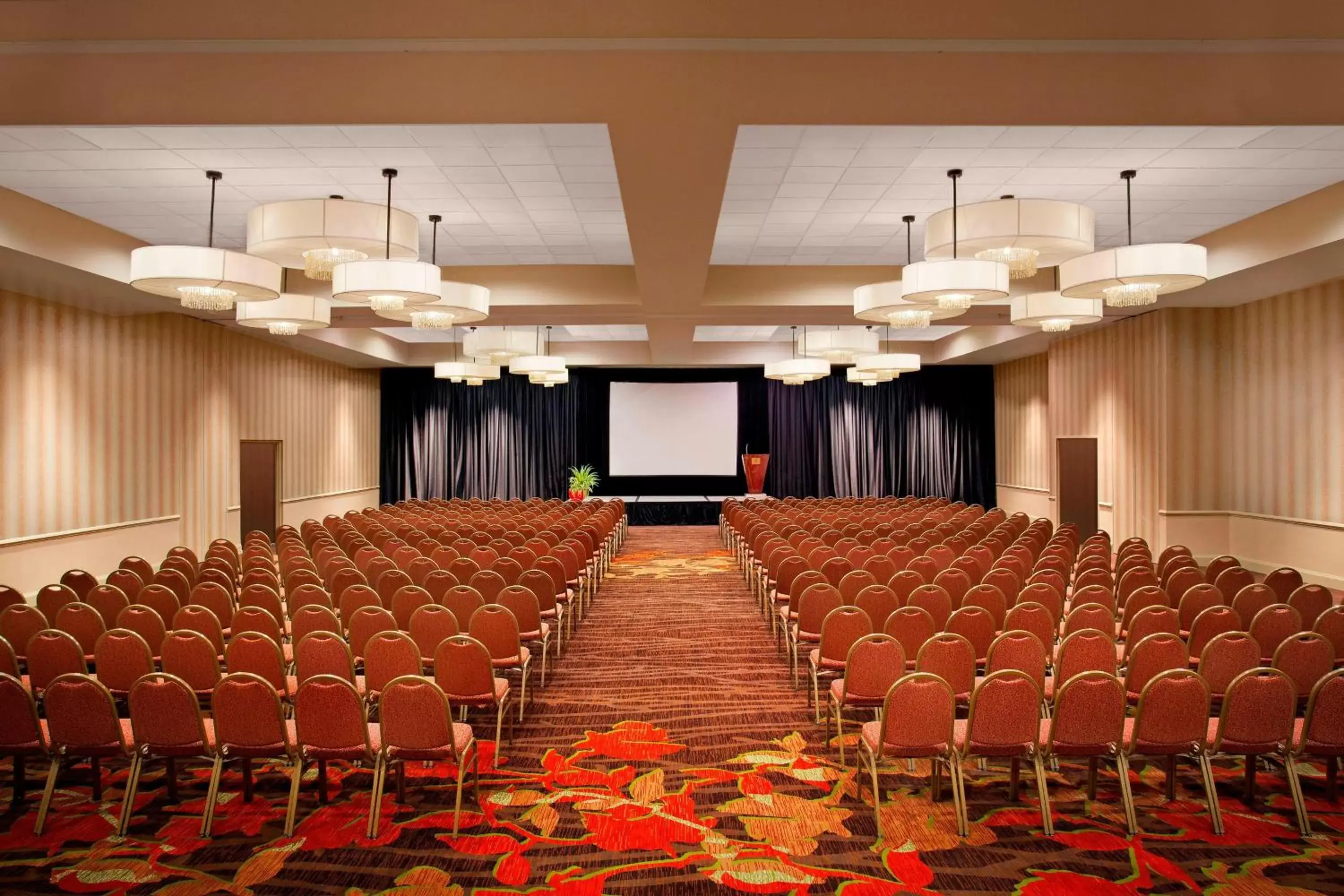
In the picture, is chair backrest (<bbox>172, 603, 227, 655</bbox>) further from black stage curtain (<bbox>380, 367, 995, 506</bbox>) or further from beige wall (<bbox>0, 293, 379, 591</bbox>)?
black stage curtain (<bbox>380, 367, 995, 506</bbox>)

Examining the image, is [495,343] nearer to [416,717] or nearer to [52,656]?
[52,656]

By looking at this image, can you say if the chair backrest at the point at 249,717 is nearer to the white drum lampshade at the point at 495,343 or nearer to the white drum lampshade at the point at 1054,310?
the white drum lampshade at the point at 1054,310

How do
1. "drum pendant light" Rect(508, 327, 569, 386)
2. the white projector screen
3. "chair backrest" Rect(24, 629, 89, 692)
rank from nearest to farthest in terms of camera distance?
"chair backrest" Rect(24, 629, 89, 692) < "drum pendant light" Rect(508, 327, 569, 386) < the white projector screen

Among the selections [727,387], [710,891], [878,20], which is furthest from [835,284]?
[727,387]

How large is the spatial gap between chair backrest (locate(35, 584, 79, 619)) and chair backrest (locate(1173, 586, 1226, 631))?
871cm

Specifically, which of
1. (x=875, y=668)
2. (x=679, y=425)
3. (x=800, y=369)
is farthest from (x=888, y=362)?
(x=875, y=668)

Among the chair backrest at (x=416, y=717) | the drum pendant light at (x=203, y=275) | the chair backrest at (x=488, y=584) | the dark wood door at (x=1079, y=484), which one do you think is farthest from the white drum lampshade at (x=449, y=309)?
the dark wood door at (x=1079, y=484)

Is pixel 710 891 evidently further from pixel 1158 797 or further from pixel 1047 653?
pixel 1047 653

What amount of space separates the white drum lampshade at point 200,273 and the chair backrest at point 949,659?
5.84 m

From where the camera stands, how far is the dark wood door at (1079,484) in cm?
1788

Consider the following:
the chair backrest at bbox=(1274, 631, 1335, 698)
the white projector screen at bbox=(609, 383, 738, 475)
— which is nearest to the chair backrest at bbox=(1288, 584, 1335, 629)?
the chair backrest at bbox=(1274, 631, 1335, 698)

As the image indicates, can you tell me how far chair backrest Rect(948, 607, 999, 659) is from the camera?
6.06 meters

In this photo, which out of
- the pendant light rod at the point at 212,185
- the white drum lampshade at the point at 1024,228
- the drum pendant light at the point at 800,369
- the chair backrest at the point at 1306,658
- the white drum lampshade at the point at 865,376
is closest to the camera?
the chair backrest at the point at 1306,658

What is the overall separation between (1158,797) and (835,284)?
28.7 feet
